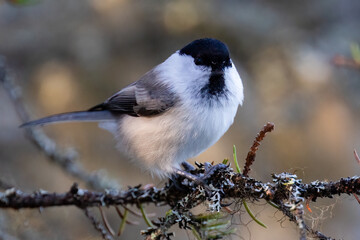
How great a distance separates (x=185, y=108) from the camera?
67.6 inches

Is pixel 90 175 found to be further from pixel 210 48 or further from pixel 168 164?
pixel 210 48

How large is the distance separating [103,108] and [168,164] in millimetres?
585

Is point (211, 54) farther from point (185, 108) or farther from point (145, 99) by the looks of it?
point (145, 99)

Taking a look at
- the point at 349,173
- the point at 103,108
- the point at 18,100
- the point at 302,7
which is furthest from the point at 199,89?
the point at 302,7

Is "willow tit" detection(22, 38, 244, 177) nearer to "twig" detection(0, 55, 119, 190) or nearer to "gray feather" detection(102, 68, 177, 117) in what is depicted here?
"gray feather" detection(102, 68, 177, 117)

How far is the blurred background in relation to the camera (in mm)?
2400

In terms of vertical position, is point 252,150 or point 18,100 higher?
point 18,100

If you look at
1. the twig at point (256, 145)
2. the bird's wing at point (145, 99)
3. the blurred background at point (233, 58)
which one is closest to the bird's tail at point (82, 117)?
the bird's wing at point (145, 99)

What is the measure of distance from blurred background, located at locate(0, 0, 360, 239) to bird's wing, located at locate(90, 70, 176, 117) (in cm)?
50

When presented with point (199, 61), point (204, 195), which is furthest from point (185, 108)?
point (204, 195)

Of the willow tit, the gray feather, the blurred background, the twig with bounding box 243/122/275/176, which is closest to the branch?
the twig with bounding box 243/122/275/176

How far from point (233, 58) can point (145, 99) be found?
85cm

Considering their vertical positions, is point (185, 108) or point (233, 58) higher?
point (233, 58)

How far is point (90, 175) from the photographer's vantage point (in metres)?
1.91
